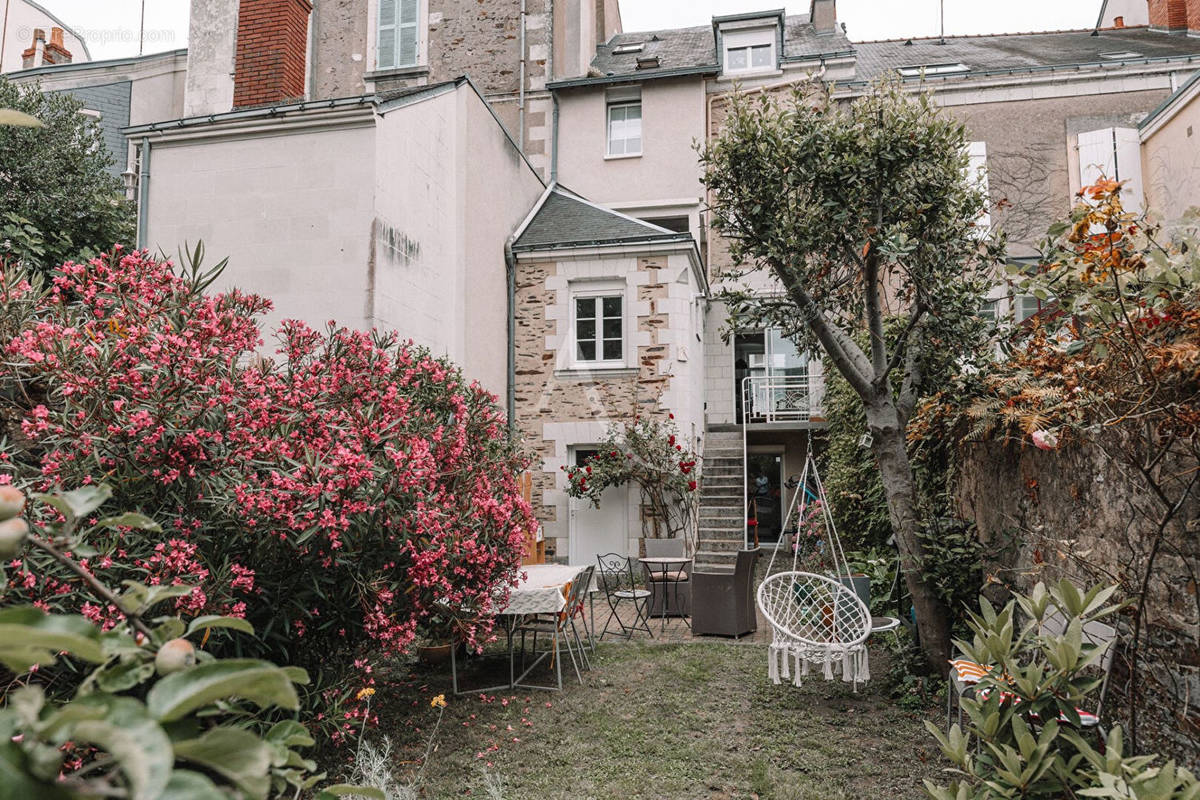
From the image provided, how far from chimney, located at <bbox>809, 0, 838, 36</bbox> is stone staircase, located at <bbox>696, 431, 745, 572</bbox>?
9.58 m

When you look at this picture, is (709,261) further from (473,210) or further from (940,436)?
(940,436)

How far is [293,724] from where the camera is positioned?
0.94 m

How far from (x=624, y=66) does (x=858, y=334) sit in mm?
9588

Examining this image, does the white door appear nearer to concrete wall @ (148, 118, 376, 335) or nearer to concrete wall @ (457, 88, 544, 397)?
concrete wall @ (457, 88, 544, 397)

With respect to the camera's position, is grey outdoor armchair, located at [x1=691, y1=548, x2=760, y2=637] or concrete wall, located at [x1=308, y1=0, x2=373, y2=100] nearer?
grey outdoor armchair, located at [x1=691, y1=548, x2=760, y2=637]

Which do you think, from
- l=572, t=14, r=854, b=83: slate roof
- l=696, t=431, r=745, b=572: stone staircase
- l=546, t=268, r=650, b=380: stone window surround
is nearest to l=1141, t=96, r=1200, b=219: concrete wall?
l=572, t=14, r=854, b=83: slate roof

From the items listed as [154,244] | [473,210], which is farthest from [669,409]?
[154,244]

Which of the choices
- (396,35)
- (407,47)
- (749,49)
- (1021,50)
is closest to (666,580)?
(749,49)

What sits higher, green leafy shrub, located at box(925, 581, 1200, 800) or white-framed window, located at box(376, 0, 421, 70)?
white-framed window, located at box(376, 0, 421, 70)

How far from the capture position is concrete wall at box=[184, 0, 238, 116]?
14.0 meters

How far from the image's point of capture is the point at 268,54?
30.7 ft

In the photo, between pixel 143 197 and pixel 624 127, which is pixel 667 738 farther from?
pixel 624 127

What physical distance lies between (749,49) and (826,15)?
8.05 ft

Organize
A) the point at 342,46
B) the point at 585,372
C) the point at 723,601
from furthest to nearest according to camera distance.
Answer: the point at 342,46, the point at 585,372, the point at 723,601
